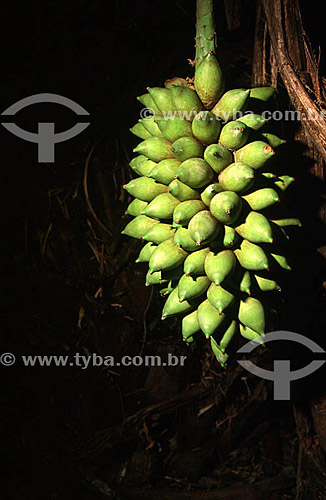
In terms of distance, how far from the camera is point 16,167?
6.17ft

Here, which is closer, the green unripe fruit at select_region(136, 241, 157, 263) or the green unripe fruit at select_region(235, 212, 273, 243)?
the green unripe fruit at select_region(235, 212, 273, 243)

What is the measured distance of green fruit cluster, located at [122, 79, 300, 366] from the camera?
87 centimetres

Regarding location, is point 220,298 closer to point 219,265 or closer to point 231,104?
point 219,265

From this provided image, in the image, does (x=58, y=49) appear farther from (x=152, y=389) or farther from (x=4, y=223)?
(x=152, y=389)

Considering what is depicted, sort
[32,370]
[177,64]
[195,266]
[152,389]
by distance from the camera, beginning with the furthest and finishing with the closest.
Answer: [32,370] → [152,389] → [177,64] → [195,266]

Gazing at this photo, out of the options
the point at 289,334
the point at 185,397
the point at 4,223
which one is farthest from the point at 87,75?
the point at 185,397

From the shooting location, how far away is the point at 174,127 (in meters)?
0.91

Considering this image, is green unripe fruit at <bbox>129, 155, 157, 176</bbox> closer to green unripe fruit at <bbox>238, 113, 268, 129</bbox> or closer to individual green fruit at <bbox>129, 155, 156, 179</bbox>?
individual green fruit at <bbox>129, 155, 156, 179</bbox>

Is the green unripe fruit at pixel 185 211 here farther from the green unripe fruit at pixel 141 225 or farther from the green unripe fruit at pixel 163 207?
the green unripe fruit at pixel 141 225

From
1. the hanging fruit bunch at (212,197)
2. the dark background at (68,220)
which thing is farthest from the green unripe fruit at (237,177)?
the dark background at (68,220)

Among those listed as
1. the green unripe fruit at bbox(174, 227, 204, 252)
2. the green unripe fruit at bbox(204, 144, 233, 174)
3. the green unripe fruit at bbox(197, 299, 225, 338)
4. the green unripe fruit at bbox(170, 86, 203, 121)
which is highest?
the green unripe fruit at bbox(170, 86, 203, 121)

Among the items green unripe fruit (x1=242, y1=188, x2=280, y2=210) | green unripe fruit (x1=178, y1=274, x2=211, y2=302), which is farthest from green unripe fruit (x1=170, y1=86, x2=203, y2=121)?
green unripe fruit (x1=178, y1=274, x2=211, y2=302)

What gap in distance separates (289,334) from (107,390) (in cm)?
95

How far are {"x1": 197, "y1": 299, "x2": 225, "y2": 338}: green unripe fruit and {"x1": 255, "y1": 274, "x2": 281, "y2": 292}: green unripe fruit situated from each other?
111 mm
